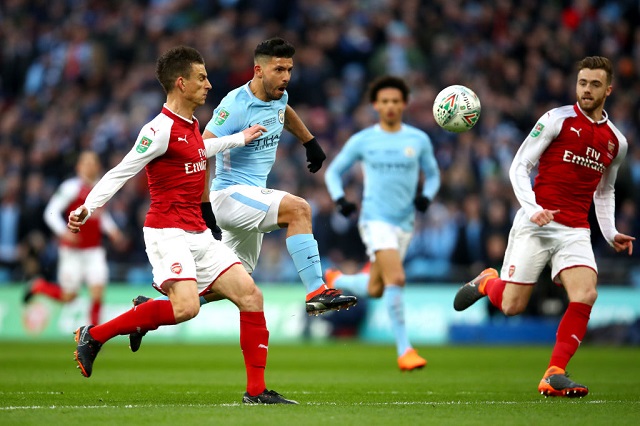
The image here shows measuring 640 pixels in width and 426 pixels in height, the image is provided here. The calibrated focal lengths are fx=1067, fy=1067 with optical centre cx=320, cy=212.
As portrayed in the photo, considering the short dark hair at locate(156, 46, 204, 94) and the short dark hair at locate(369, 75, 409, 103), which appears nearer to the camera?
the short dark hair at locate(156, 46, 204, 94)

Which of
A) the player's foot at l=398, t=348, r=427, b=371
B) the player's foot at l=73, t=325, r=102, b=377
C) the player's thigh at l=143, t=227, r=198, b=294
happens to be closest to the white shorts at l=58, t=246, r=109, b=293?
the player's foot at l=398, t=348, r=427, b=371

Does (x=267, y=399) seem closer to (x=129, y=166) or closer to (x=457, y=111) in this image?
(x=129, y=166)

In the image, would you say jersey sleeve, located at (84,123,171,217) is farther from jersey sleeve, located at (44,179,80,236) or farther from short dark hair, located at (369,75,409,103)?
jersey sleeve, located at (44,179,80,236)

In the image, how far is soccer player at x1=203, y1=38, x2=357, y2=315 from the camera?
820 centimetres

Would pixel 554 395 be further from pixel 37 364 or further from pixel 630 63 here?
pixel 630 63

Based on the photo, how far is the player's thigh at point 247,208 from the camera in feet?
27.1

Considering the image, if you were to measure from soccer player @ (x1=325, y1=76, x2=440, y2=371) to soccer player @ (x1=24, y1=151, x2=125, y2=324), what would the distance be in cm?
490

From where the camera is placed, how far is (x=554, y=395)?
8211 mm

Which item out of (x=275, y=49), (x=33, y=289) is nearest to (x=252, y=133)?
(x=275, y=49)

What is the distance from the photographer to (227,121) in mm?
8492

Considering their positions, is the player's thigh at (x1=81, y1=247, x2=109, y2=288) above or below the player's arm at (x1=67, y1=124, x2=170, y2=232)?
below

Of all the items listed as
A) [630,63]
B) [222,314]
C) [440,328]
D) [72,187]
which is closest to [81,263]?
[72,187]

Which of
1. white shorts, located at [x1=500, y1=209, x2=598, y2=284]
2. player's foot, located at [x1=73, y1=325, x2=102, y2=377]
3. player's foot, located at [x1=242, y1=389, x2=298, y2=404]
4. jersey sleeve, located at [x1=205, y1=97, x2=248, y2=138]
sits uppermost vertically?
jersey sleeve, located at [x1=205, y1=97, x2=248, y2=138]

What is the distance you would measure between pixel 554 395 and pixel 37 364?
6532 mm
